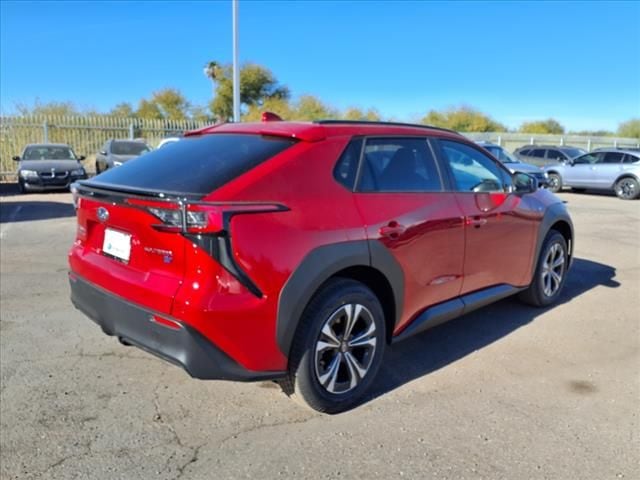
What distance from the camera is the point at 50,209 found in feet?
38.0

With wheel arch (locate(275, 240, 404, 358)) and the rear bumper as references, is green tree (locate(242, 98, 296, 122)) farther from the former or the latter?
the rear bumper

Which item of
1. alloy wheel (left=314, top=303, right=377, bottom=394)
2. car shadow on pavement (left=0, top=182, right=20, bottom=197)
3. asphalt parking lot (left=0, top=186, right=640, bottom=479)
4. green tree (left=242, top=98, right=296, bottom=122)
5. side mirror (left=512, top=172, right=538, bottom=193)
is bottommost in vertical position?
asphalt parking lot (left=0, top=186, right=640, bottom=479)

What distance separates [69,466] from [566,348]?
12.1 ft

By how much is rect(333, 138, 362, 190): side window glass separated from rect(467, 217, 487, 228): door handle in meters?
1.15

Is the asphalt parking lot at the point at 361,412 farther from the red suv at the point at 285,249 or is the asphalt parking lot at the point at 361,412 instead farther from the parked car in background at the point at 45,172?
the parked car in background at the point at 45,172

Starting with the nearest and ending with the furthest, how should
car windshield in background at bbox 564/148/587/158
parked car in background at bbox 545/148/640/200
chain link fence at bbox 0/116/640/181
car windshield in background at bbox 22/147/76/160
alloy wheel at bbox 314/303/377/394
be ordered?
alloy wheel at bbox 314/303/377/394
car windshield in background at bbox 22/147/76/160
parked car in background at bbox 545/148/640/200
chain link fence at bbox 0/116/640/181
car windshield in background at bbox 564/148/587/158

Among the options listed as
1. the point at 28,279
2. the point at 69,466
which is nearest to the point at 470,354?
the point at 69,466

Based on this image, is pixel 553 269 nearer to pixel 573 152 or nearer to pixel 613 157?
pixel 613 157

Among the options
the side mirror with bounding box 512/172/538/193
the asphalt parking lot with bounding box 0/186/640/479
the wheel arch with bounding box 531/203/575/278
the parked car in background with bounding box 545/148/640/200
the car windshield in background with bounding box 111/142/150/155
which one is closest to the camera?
the asphalt parking lot with bounding box 0/186/640/479

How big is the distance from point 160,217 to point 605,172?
18041 mm

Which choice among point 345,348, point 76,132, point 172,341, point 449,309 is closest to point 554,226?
point 449,309

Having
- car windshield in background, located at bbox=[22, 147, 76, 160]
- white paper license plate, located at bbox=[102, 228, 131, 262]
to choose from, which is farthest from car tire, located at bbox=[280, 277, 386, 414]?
car windshield in background, located at bbox=[22, 147, 76, 160]

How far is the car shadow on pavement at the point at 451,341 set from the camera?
3.71m

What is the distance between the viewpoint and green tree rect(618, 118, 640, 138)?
2063 inches
